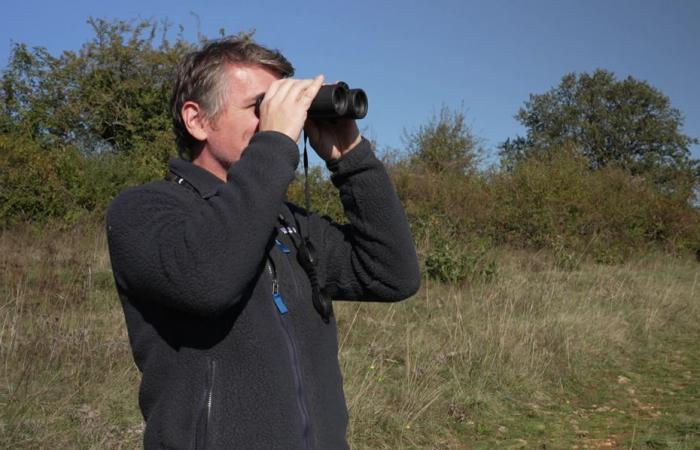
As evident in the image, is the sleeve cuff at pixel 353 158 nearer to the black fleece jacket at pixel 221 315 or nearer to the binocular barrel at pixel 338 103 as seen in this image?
the binocular barrel at pixel 338 103

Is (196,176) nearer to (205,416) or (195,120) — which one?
(195,120)

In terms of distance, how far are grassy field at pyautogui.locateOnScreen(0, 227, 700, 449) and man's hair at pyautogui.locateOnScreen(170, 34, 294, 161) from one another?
208 centimetres

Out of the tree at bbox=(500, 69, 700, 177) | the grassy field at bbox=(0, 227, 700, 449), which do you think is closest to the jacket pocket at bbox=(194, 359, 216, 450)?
the grassy field at bbox=(0, 227, 700, 449)

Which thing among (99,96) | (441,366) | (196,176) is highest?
(99,96)

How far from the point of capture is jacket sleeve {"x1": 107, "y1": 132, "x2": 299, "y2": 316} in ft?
4.17

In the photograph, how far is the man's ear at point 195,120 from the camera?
5.29 feet

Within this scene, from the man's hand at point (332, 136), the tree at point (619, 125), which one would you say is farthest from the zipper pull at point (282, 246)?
the tree at point (619, 125)

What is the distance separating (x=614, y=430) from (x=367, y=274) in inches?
142

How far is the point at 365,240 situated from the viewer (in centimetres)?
175

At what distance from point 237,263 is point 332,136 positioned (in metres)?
0.56

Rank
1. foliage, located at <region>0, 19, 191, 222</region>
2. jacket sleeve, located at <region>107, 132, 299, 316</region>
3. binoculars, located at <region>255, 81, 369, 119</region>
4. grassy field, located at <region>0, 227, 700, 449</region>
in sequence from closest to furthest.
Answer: jacket sleeve, located at <region>107, 132, 299, 316</region>, binoculars, located at <region>255, 81, 369, 119</region>, grassy field, located at <region>0, 227, 700, 449</region>, foliage, located at <region>0, 19, 191, 222</region>

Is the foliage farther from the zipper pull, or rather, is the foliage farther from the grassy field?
the zipper pull

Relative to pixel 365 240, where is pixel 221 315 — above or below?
below

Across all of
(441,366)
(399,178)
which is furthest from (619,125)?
(441,366)
